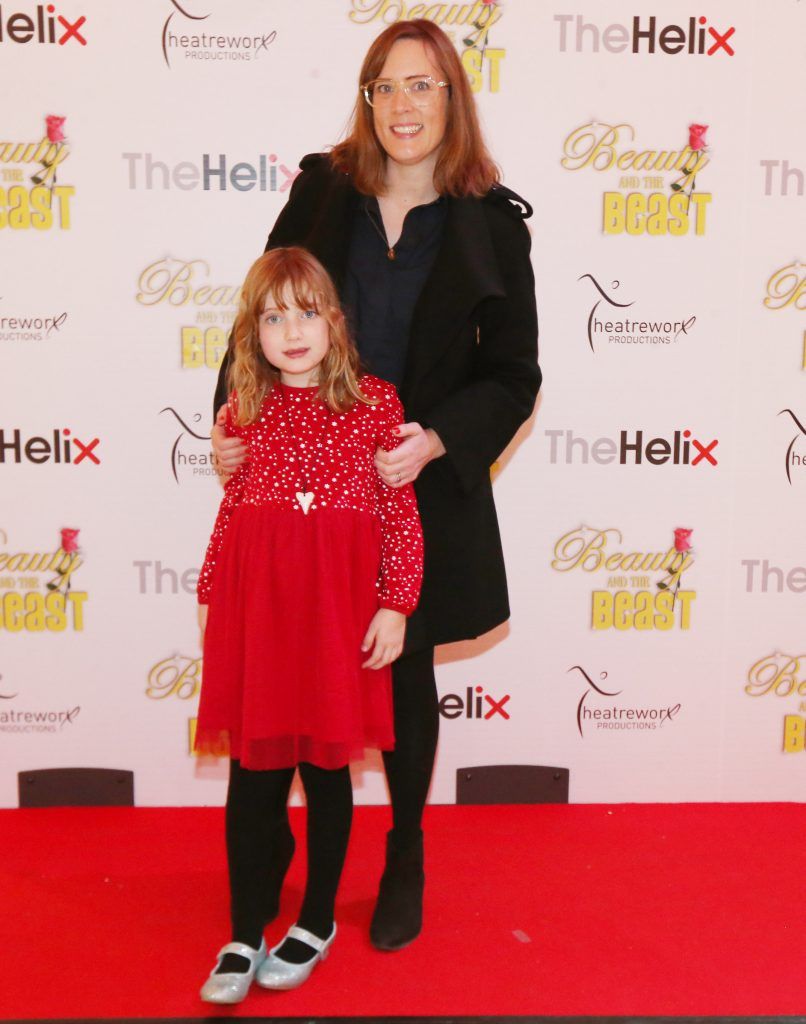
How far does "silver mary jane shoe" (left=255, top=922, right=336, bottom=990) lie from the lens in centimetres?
172

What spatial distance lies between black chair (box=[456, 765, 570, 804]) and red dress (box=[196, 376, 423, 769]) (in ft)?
2.97

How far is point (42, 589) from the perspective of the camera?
2.45 meters

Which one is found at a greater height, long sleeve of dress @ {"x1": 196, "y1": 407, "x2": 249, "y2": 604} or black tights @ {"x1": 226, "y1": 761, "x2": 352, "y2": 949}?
long sleeve of dress @ {"x1": 196, "y1": 407, "x2": 249, "y2": 604}

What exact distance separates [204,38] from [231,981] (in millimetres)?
1957

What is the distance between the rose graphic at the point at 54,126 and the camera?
228 centimetres

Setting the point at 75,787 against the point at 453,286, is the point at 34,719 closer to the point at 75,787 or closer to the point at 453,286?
the point at 75,787

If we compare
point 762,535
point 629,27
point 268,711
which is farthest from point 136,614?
point 629,27

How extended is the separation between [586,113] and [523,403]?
89cm

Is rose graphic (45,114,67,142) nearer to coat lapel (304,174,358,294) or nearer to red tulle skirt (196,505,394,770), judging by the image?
coat lapel (304,174,358,294)

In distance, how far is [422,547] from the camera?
1.72m

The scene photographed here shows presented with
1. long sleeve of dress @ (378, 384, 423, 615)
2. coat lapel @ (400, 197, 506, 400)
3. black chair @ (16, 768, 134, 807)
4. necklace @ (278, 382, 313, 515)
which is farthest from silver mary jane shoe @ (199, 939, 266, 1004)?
coat lapel @ (400, 197, 506, 400)

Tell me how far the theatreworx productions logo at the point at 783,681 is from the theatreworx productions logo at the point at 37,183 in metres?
2.01

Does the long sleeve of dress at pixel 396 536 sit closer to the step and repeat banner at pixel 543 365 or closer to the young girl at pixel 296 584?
the young girl at pixel 296 584

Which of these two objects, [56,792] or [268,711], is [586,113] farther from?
[56,792]
